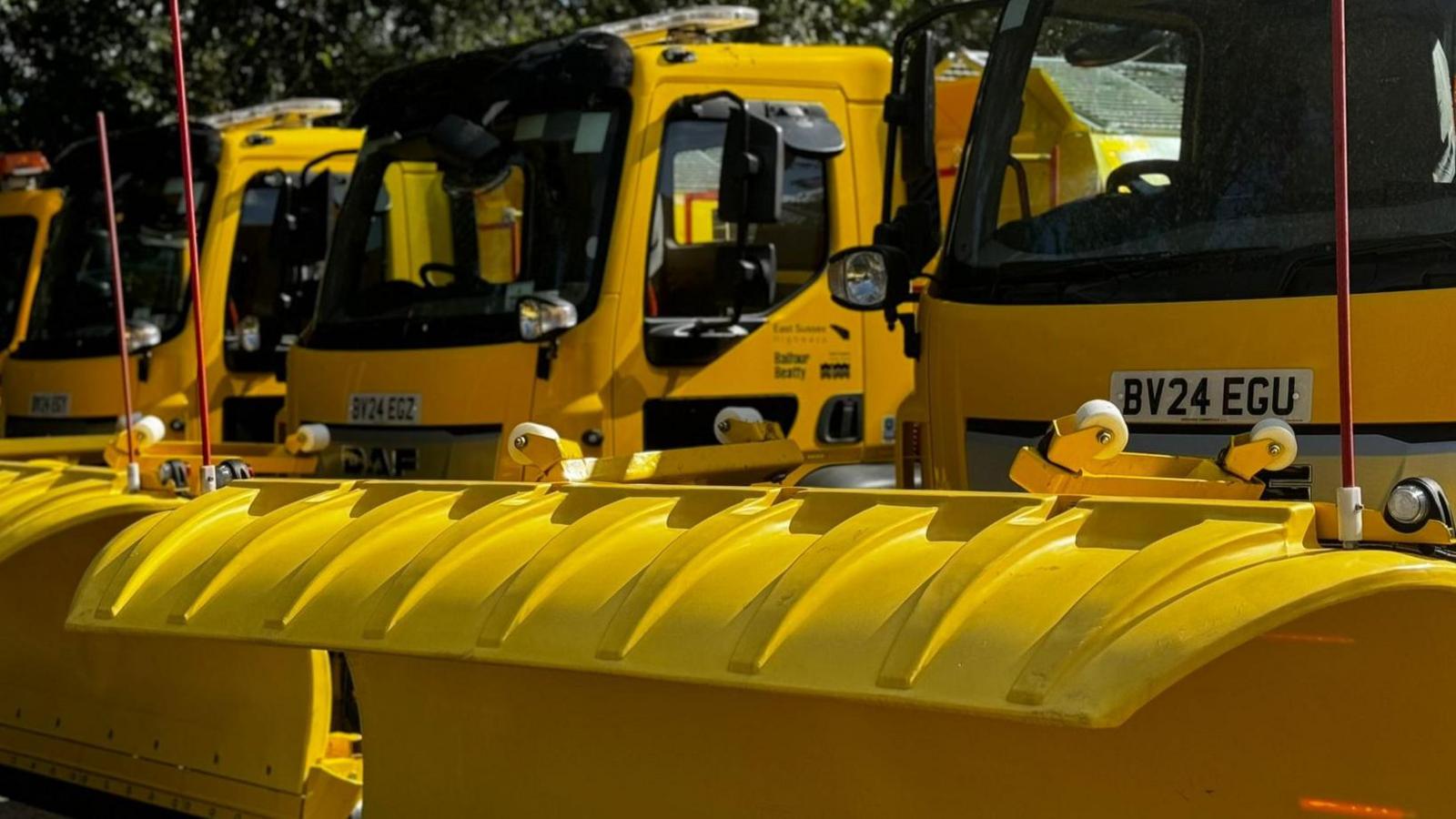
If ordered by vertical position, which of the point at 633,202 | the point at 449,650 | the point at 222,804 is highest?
the point at 633,202

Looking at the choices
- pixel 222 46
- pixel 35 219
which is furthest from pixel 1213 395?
pixel 222 46

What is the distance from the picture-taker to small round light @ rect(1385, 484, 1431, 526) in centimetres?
315

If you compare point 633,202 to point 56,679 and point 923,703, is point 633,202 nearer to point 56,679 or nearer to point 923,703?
point 56,679

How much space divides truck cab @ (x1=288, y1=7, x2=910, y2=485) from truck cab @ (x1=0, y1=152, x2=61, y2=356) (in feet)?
17.5

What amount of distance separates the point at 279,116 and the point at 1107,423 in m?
8.13

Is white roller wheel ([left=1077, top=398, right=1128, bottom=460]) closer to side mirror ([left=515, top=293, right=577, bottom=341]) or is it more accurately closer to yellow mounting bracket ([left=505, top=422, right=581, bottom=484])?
yellow mounting bracket ([left=505, top=422, right=581, bottom=484])

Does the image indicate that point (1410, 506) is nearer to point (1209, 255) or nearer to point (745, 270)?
point (1209, 255)

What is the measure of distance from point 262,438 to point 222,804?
16.3ft

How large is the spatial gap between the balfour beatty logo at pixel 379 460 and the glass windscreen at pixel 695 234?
102cm

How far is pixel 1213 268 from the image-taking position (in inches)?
161

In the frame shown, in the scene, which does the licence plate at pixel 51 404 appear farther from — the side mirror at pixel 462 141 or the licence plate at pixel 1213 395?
the licence plate at pixel 1213 395

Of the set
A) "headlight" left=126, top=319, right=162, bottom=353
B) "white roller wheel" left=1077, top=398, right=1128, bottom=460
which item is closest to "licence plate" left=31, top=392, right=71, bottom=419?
"headlight" left=126, top=319, right=162, bottom=353

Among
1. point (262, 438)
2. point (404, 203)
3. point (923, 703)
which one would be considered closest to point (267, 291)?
point (262, 438)

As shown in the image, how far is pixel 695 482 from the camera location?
511 centimetres
